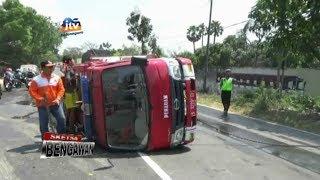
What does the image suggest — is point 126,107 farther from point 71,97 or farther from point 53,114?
point 71,97

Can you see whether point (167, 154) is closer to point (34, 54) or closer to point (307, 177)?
point (307, 177)

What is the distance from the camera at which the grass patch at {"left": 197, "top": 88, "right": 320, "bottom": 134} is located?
18.2 meters

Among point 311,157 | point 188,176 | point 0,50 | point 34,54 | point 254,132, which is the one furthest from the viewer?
point 34,54

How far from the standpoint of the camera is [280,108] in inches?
840

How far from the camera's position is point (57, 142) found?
9.66 metres

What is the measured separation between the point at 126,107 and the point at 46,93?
1485 millimetres

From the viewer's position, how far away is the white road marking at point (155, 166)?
824 centimetres

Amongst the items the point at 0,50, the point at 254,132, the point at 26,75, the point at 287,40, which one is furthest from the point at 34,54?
the point at 254,132

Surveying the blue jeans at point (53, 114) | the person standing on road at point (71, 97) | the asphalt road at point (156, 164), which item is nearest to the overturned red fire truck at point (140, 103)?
the asphalt road at point (156, 164)

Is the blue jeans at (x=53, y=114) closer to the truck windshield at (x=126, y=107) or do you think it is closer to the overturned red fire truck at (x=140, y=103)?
the overturned red fire truck at (x=140, y=103)

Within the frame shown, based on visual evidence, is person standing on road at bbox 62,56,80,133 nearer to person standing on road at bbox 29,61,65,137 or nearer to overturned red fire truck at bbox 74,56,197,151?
person standing on road at bbox 29,61,65,137

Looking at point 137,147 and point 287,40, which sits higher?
point 287,40

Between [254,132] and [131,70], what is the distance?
579cm

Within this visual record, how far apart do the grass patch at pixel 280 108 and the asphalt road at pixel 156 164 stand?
6.63m
